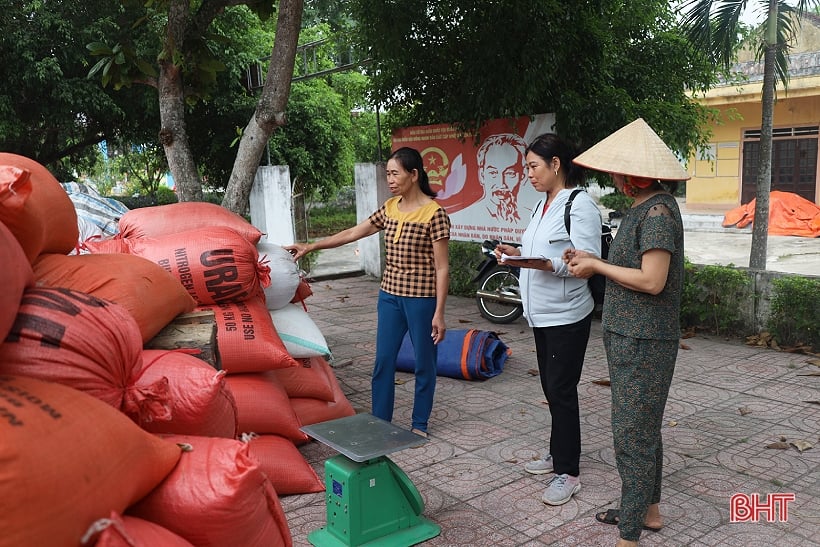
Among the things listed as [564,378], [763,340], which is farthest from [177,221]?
[763,340]

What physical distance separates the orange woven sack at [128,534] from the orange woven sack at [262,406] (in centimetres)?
184

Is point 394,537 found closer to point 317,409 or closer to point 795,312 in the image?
point 317,409

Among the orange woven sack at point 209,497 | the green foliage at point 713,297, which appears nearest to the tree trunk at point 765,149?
the green foliage at point 713,297

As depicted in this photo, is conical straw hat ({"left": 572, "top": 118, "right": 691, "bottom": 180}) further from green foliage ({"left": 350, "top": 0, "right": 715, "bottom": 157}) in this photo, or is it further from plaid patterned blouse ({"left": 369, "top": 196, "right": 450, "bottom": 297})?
green foliage ({"left": 350, "top": 0, "right": 715, "bottom": 157})

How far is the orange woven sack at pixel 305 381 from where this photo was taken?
390 centimetres

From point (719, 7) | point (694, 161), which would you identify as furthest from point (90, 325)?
point (694, 161)

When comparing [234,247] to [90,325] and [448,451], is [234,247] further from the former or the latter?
[90,325]

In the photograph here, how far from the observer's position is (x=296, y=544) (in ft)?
9.88

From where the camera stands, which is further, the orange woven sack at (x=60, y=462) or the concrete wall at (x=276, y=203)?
the concrete wall at (x=276, y=203)

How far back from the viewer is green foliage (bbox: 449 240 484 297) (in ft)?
27.2

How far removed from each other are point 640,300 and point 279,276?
2.14 meters

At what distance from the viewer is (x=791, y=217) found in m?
13.7

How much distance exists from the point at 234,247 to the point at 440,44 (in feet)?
14.7

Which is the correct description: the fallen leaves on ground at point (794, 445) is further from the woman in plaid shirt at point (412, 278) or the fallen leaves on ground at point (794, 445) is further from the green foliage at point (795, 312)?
the green foliage at point (795, 312)
